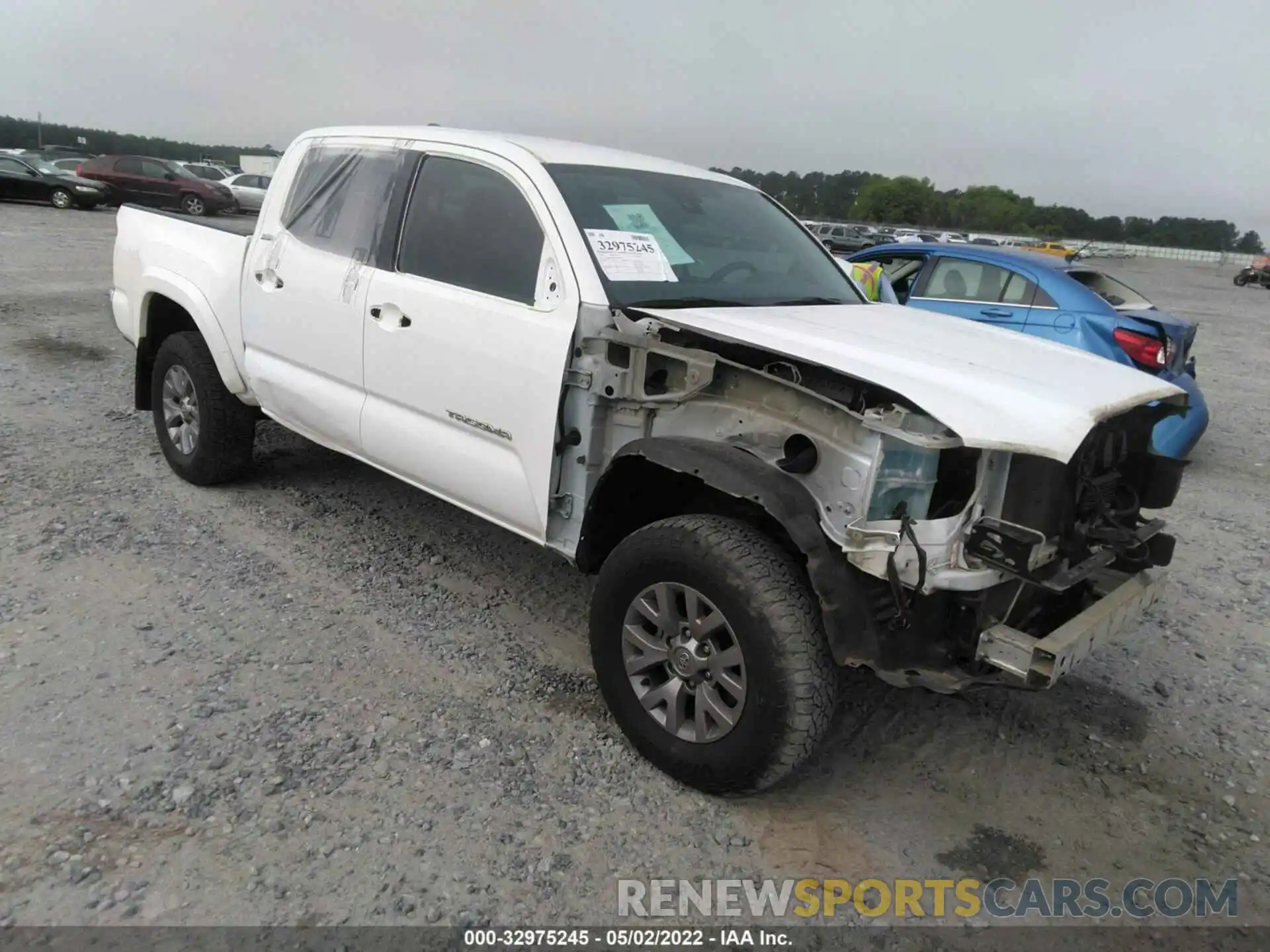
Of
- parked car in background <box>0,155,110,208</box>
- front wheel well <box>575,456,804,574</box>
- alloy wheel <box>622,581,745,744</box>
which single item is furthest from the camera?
parked car in background <box>0,155,110,208</box>

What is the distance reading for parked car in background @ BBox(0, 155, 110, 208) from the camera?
2339 centimetres

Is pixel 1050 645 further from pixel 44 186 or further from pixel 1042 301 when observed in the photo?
pixel 44 186

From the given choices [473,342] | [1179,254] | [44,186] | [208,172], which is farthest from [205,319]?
[1179,254]

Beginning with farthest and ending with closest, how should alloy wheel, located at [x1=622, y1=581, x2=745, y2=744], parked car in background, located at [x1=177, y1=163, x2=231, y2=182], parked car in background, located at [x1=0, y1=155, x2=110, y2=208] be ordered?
parked car in background, located at [x1=177, y1=163, x2=231, y2=182]
parked car in background, located at [x1=0, y1=155, x2=110, y2=208]
alloy wheel, located at [x1=622, y1=581, x2=745, y2=744]

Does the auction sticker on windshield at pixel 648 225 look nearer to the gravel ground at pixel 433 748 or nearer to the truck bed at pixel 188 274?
the gravel ground at pixel 433 748

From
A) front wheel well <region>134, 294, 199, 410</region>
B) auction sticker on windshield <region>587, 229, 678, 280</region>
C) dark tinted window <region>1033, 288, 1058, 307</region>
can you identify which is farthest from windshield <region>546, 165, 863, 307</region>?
dark tinted window <region>1033, 288, 1058, 307</region>

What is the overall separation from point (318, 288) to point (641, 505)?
1.90 meters

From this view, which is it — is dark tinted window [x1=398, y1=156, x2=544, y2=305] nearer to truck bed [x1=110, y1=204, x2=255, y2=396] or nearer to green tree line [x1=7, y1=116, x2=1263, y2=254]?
truck bed [x1=110, y1=204, x2=255, y2=396]

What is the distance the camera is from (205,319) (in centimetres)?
469

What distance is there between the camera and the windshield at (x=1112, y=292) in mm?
6957

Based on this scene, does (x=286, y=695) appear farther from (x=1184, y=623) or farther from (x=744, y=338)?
(x=1184, y=623)

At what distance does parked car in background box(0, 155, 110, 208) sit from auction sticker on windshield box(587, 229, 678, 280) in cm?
2589

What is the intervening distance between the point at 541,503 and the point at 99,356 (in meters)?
6.70

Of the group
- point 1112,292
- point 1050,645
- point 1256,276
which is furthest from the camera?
point 1256,276
